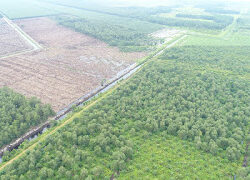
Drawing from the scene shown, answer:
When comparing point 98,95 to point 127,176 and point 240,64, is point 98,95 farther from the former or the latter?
point 240,64

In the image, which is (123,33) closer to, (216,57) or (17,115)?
(216,57)

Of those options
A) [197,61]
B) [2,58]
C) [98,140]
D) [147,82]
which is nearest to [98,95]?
[147,82]

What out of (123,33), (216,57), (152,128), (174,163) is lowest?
(174,163)

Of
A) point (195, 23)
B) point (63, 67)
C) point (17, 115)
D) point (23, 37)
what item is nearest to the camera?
point (17, 115)

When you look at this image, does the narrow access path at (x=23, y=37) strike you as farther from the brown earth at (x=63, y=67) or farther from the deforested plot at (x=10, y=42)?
the brown earth at (x=63, y=67)

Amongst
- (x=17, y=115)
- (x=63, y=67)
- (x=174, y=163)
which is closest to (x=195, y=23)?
(x=63, y=67)

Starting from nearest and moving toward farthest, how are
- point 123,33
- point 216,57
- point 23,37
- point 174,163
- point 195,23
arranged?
point 174,163 < point 216,57 < point 23,37 < point 123,33 < point 195,23

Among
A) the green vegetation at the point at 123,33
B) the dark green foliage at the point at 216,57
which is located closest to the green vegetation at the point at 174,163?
the dark green foliage at the point at 216,57
